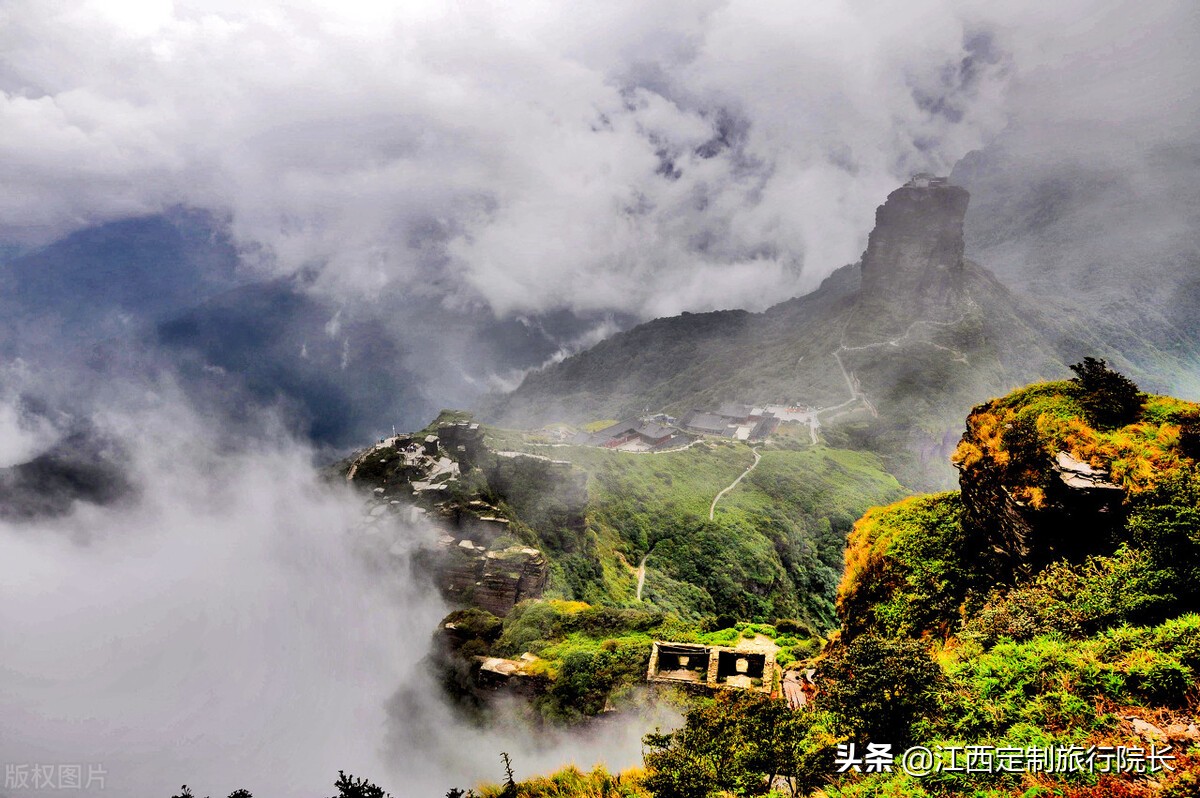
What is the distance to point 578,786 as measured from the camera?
14312mm

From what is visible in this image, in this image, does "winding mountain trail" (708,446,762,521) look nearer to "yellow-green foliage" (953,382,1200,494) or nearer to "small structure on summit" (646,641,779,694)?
"small structure on summit" (646,641,779,694)

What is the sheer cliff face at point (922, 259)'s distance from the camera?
123m

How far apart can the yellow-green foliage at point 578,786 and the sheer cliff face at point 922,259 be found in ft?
425

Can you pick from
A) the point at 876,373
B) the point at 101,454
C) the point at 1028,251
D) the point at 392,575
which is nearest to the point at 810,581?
the point at 392,575

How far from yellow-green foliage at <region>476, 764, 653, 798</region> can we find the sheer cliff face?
425 feet

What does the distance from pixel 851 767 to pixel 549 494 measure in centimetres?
4230

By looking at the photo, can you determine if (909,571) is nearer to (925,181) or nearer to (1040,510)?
(1040,510)

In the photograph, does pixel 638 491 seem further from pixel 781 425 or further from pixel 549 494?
pixel 781 425

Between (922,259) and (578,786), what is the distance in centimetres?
14216

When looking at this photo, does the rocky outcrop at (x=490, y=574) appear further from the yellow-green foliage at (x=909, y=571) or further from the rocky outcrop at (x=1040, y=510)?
the rocky outcrop at (x=1040, y=510)

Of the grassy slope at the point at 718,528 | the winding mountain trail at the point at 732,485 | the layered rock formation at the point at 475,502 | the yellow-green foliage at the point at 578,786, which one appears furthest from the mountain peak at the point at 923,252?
the yellow-green foliage at the point at 578,786

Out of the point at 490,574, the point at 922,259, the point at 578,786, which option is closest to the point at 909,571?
the point at 578,786

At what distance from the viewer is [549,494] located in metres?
51.0

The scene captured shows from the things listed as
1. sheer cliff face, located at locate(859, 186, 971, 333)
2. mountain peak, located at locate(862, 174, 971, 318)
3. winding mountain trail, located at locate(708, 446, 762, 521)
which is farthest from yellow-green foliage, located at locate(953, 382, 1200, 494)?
mountain peak, located at locate(862, 174, 971, 318)
